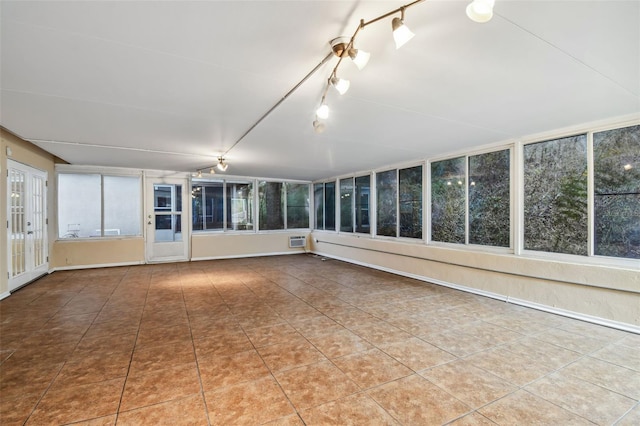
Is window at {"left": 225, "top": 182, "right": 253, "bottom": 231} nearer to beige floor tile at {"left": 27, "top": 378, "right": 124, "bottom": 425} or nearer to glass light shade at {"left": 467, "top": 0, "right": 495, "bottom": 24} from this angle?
beige floor tile at {"left": 27, "top": 378, "right": 124, "bottom": 425}

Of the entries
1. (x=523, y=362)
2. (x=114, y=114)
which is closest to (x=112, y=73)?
(x=114, y=114)

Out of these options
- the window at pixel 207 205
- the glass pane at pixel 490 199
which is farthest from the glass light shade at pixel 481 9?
the window at pixel 207 205

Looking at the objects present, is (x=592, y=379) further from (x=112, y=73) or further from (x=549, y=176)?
(x=112, y=73)

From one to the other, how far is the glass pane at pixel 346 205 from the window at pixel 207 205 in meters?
3.48

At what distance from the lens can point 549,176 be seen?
12.9ft

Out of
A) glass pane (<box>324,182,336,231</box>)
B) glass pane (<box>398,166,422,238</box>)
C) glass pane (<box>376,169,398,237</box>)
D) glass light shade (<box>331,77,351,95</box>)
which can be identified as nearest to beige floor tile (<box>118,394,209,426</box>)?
glass light shade (<box>331,77,351,95</box>)

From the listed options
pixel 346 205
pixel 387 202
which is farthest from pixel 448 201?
pixel 346 205

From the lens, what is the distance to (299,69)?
224 cm

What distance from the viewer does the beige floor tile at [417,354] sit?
2453mm

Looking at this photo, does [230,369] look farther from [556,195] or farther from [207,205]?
[207,205]

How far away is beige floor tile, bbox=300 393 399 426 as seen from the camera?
1.77 meters

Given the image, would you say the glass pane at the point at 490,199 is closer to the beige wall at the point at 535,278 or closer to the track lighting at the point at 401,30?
the beige wall at the point at 535,278

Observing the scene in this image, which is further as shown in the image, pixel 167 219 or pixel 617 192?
pixel 167 219

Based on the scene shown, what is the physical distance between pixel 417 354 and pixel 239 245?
6670mm
